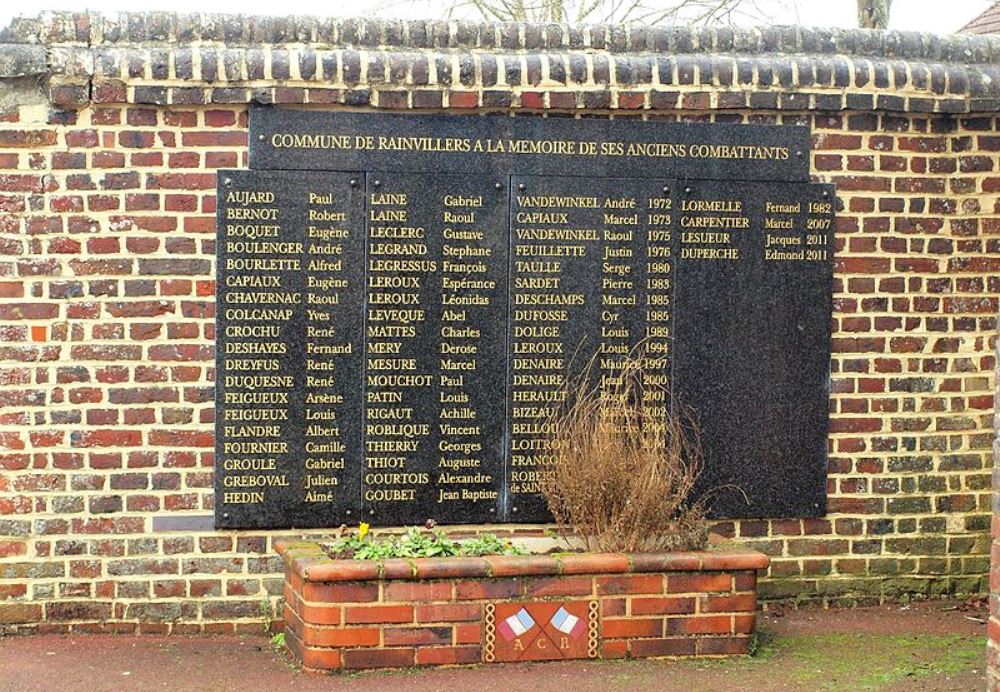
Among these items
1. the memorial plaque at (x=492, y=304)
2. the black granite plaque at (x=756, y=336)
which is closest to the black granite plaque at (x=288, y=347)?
the memorial plaque at (x=492, y=304)

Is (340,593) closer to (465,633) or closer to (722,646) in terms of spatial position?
(465,633)

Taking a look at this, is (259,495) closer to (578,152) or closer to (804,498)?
(578,152)

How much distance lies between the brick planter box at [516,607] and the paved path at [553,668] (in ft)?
0.27

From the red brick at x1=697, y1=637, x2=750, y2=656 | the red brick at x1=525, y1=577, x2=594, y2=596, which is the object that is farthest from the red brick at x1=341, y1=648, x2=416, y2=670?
the red brick at x1=697, y1=637, x2=750, y2=656

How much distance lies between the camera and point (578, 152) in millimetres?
7398

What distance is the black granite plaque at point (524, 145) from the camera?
716 centimetres

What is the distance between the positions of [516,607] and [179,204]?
2523 mm

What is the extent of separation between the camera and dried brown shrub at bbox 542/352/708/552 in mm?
6633

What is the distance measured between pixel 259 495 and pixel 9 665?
1380mm

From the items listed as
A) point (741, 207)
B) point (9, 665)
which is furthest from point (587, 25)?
point (9, 665)

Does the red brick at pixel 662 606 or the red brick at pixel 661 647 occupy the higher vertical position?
the red brick at pixel 662 606

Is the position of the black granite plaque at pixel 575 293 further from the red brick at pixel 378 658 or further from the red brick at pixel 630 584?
the red brick at pixel 378 658

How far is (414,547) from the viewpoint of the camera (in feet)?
21.7

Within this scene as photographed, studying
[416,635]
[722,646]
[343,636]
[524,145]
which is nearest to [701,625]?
[722,646]
